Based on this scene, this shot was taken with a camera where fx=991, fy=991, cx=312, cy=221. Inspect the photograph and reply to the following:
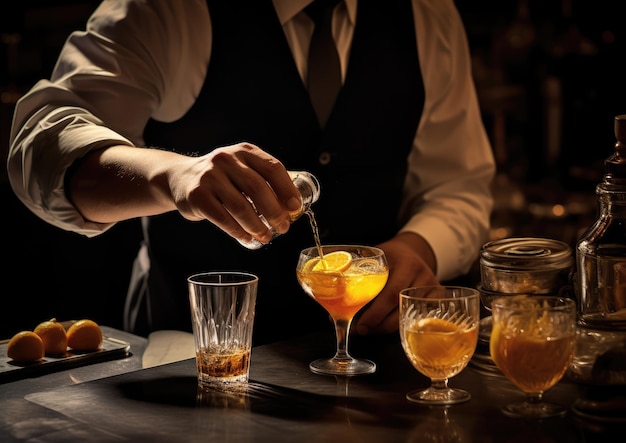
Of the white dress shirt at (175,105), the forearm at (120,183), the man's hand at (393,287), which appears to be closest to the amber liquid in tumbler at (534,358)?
the man's hand at (393,287)

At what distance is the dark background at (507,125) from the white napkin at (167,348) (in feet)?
4.57

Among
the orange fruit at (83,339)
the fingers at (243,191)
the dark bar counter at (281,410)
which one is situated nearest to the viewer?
the dark bar counter at (281,410)

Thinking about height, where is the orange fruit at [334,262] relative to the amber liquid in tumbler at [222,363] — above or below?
above

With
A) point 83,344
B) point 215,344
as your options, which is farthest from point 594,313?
point 83,344

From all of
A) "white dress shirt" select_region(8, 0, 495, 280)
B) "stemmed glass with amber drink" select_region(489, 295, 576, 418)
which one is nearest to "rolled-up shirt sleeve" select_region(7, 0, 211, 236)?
"white dress shirt" select_region(8, 0, 495, 280)

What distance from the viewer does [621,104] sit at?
390 centimetres

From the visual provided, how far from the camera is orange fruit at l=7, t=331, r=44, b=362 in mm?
1773

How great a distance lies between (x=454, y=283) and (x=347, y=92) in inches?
24.4

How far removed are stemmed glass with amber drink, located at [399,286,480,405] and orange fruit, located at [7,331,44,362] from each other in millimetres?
691

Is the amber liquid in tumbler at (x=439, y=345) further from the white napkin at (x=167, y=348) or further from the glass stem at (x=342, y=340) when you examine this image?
the white napkin at (x=167, y=348)

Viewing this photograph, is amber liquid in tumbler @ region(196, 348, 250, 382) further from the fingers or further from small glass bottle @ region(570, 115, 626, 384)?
small glass bottle @ region(570, 115, 626, 384)

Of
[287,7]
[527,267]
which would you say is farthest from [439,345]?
[287,7]

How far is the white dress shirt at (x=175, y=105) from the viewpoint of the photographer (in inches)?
79.8

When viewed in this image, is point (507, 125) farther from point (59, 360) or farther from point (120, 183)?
point (59, 360)
